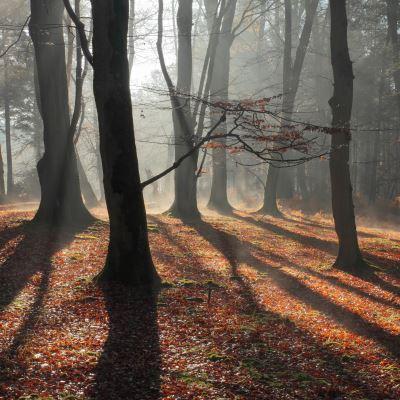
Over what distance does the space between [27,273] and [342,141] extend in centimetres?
723

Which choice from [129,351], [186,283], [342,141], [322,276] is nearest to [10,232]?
[186,283]

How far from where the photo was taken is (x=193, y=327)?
7.16 metres

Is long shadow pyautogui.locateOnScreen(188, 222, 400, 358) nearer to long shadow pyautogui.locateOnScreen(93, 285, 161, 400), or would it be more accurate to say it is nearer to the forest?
the forest

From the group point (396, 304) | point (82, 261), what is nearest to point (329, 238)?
point (396, 304)

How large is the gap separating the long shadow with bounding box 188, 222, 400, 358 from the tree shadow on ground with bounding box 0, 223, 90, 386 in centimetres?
397

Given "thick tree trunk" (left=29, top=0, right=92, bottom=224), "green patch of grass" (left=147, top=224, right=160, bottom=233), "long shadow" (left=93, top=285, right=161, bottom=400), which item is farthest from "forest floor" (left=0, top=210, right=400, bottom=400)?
"green patch of grass" (left=147, top=224, right=160, bottom=233)

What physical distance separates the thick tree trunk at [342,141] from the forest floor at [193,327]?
72 centimetres

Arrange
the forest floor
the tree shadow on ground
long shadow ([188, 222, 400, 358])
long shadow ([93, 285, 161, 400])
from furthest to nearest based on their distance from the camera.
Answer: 1. long shadow ([188, 222, 400, 358])
2. the tree shadow on ground
3. the forest floor
4. long shadow ([93, 285, 161, 400])

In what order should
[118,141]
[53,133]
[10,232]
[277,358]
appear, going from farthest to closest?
[53,133] < [10,232] < [118,141] < [277,358]

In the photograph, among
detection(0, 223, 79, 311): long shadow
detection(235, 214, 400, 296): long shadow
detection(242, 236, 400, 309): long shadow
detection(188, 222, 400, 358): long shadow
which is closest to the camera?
detection(188, 222, 400, 358): long shadow

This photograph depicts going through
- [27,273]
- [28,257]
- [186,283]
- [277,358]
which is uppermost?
[28,257]

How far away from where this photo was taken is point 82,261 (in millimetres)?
10102

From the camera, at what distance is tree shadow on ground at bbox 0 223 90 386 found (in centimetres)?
573

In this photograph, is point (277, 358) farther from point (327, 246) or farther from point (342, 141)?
point (327, 246)
